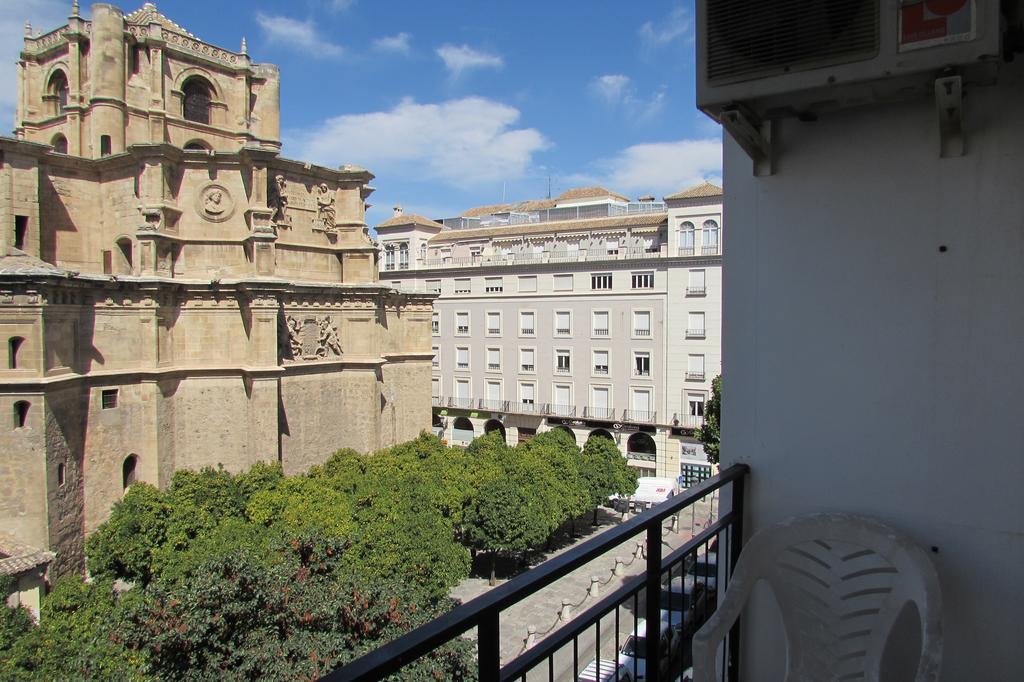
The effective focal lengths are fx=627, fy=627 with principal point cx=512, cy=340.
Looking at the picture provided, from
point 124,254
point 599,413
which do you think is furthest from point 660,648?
point 599,413

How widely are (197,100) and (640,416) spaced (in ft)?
65.4

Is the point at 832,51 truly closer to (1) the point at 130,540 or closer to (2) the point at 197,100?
(1) the point at 130,540

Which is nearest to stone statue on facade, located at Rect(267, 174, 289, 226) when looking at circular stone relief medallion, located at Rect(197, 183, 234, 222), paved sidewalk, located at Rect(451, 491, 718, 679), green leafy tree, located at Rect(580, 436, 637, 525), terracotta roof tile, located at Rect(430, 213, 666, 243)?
circular stone relief medallion, located at Rect(197, 183, 234, 222)

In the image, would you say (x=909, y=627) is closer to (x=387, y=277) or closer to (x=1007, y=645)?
(x=1007, y=645)

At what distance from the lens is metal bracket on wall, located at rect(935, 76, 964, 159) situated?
2.07m

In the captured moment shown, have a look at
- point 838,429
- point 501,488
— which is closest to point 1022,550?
point 838,429

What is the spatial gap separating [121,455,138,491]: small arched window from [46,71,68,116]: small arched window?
38.1ft

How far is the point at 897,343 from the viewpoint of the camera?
240 cm

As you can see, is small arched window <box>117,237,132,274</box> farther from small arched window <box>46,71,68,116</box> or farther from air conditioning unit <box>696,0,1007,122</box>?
air conditioning unit <box>696,0,1007,122</box>

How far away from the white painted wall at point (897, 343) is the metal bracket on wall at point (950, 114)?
4cm

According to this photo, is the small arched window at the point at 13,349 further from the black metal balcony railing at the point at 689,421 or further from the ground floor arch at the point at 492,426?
Result: the black metal balcony railing at the point at 689,421

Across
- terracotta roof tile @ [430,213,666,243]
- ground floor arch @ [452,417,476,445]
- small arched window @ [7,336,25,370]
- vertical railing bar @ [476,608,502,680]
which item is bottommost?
ground floor arch @ [452,417,476,445]

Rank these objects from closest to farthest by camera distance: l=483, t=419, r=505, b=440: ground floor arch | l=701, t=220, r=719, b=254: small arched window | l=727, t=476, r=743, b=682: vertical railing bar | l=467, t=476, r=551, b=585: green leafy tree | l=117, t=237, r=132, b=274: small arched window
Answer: l=727, t=476, r=743, b=682: vertical railing bar
l=467, t=476, r=551, b=585: green leafy tree
l=117, t=237, r=132, b=274: small arched window
l=701, t=220, r=719, b=254: small arched window
l=483, t=419, r=505, b=440: ground floor arch

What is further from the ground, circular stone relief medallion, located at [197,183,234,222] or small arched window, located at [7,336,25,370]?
circular stone relief medallion, located at [197,183,234,222]
